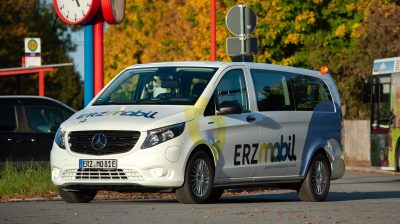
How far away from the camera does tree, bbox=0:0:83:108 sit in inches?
2537

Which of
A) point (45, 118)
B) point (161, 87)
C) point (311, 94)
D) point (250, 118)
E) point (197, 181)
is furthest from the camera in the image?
point (45, 118)

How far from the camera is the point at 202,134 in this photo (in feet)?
Result: 51.5

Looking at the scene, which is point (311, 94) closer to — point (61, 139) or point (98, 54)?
point (98, 54)

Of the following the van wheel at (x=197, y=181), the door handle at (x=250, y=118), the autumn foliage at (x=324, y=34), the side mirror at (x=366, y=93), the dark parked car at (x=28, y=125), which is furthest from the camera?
the autumn foliage at (x=324, y=34)

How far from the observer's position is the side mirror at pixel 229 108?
1616 cm

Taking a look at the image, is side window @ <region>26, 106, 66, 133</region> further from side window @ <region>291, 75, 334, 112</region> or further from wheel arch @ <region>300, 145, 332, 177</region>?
wheel arch @ <region>300, 145, 332, 177</region>

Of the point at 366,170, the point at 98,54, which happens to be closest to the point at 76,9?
the point at 98,54

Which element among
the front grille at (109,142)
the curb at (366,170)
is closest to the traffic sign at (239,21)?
the front grille at (109,142)

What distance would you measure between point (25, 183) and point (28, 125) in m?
4.16

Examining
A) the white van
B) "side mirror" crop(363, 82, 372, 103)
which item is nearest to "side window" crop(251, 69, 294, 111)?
the white van

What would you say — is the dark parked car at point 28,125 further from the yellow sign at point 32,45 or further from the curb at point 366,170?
the curb at point 366,170

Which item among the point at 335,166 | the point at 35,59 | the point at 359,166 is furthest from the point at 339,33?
the point at 335,166

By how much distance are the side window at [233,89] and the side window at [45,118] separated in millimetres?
6576

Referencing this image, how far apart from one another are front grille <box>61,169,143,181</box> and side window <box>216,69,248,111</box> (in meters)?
1.71
